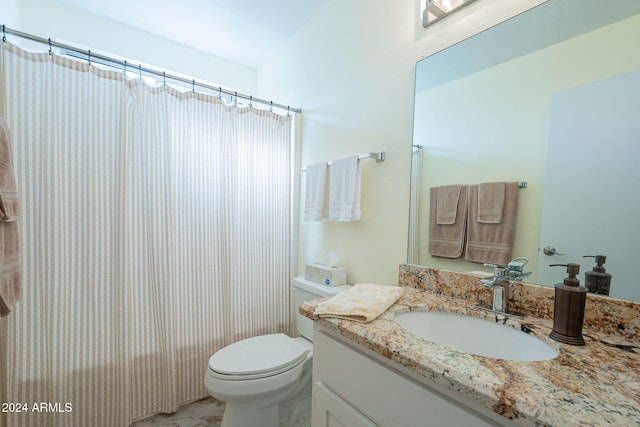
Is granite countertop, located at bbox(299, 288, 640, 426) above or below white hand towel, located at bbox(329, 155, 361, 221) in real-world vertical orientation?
below

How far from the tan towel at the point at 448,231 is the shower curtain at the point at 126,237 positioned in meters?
1.15

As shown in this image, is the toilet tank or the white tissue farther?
the white tissue

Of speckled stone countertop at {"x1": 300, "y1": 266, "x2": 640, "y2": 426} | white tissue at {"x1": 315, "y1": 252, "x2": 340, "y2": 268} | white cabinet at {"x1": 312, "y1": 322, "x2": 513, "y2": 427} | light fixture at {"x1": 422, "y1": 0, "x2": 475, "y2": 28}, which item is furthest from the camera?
white tissue at {"x1": 315, "y1": 252, "x2": 340, "y2": 268}

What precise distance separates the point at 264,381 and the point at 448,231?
104cm

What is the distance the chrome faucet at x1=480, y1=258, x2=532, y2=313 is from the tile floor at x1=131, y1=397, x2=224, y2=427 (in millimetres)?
1605

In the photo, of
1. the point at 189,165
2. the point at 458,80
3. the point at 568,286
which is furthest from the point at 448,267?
the point at 189,165

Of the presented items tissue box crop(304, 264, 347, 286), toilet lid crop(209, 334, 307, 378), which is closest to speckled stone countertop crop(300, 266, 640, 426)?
toilet lid crop(209, 334, 307, 378)

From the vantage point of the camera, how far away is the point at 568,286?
2.24 ft

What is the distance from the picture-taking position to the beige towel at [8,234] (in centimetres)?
91

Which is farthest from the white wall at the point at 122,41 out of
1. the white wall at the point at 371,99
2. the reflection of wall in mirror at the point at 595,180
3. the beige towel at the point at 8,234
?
the reflection of wall in mirror at the point at 595,180

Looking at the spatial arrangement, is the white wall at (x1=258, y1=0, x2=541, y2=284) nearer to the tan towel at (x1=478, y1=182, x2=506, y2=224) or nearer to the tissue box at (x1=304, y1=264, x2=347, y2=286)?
the tissue box at (x1=304, y1=264, x2=347, y2=286)

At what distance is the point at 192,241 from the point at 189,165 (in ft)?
1.55

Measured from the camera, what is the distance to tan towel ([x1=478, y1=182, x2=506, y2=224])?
3.18 ft

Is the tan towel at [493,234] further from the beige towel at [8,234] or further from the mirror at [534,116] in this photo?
the beige towel at [8,234]
